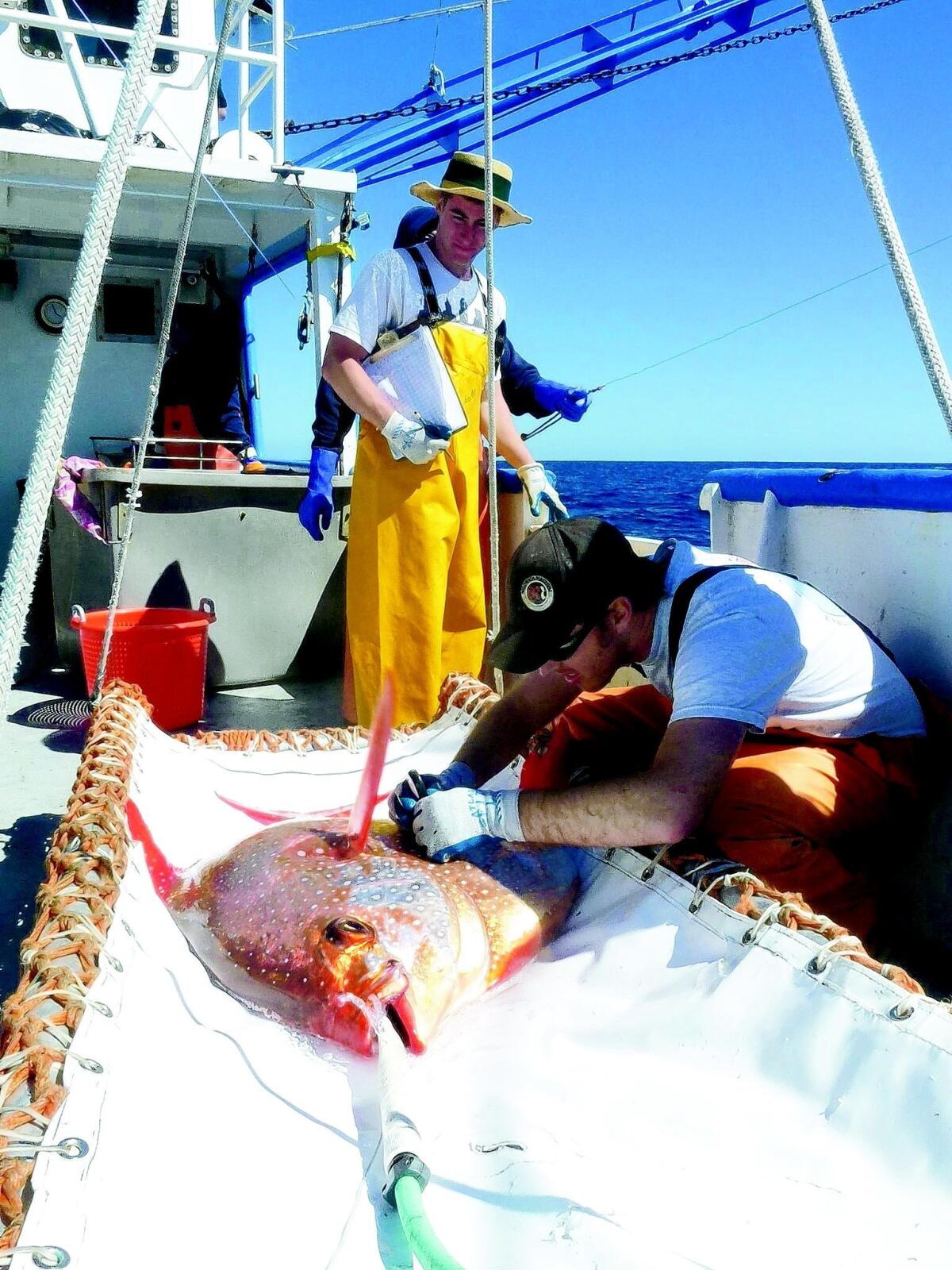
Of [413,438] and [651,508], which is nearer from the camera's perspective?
[413,438]

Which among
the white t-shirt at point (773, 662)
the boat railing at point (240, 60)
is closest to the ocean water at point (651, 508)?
the white t-shirt at point (773, 662)

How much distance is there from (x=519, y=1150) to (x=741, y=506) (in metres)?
2.23

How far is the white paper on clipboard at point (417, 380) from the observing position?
3.29m

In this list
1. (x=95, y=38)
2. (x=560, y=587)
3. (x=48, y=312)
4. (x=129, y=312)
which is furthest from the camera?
(x=129, y=312)

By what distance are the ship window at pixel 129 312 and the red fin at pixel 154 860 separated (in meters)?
5.81

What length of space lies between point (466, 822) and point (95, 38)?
6626mm

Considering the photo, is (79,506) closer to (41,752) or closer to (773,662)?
(41,752)

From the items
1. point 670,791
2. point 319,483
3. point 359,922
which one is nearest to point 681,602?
point 670,791

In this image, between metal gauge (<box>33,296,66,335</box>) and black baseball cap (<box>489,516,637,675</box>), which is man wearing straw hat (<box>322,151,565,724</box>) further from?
metal gauge (<box>33,296,66,335</box>)

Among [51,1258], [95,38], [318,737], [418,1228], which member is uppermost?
[95,38]

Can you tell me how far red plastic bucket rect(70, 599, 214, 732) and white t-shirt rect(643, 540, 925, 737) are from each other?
7.77 feet

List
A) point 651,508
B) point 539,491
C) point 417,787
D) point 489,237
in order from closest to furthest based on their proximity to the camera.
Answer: point 417,787 → point 489,237 → point 539,491 → point 651,508

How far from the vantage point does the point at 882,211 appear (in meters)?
1.32

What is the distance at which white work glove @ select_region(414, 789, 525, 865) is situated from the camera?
75.2 inches
